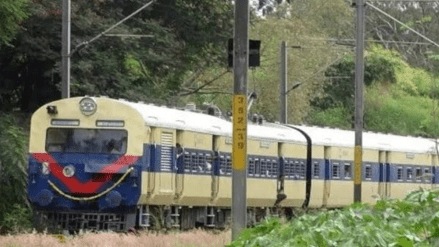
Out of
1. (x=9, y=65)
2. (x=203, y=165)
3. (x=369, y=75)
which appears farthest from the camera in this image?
(x=369, y=75)

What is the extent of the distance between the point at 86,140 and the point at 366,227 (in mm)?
19365

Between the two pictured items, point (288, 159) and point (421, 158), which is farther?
point (421, 158)

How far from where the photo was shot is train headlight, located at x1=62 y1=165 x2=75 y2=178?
A: 2700 centimetres

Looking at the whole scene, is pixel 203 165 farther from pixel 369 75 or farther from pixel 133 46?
pixel 369 75

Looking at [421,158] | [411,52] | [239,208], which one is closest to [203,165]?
[239,208]

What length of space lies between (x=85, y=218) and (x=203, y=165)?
11.3 feet

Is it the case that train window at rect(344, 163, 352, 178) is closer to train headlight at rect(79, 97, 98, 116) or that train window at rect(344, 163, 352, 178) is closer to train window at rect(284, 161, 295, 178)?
train window at rect(284, 161, 295, 178)

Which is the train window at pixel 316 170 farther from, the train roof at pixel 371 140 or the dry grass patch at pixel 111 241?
the dry grass patch at pixel 111 241

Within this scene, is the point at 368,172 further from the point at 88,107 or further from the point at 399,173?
the point at 88,107

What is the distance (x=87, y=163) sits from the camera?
26.9 meters

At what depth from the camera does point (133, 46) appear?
40719 millimetres

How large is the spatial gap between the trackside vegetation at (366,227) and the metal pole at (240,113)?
336 inches

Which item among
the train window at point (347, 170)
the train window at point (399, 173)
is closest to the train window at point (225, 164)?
the train window at point (347, 170)

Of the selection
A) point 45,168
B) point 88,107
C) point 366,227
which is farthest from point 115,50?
point 366,227
